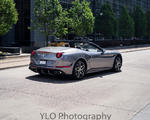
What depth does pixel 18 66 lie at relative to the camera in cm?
1345

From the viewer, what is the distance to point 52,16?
28.0 meters

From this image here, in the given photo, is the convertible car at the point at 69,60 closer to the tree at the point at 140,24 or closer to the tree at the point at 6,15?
the tree at the point at 6,15

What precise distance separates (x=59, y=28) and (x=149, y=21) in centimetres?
3957

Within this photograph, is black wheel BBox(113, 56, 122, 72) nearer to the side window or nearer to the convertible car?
the convertible car

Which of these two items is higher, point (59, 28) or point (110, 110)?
point (59, 28)

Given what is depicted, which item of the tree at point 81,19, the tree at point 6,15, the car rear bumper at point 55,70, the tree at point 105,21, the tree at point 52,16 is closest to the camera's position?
the car rear bumper at point 55,70

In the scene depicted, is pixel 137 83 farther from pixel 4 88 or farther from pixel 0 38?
pixel 0 38

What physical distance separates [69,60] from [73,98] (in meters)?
2.59

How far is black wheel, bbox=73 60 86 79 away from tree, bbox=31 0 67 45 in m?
17.8

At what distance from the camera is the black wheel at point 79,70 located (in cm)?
953

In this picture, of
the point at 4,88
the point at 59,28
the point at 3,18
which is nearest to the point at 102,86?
the point at 4,88

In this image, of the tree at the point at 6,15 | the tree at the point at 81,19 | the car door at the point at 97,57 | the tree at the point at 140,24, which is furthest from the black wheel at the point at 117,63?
the tree at the point at 140,24

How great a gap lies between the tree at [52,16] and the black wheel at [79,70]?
17765 millimetres

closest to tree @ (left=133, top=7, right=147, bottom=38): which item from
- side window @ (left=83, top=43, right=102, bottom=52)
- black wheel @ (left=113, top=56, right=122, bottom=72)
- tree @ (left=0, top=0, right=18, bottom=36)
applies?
tree @ (left=0, top=0, right=18, bottom=36)
